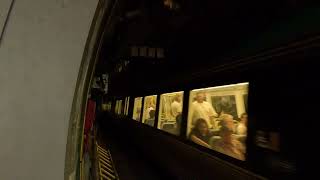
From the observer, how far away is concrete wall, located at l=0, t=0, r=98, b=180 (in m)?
1.11

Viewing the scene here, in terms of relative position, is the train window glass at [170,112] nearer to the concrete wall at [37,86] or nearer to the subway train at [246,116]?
the subway train at [246,116]

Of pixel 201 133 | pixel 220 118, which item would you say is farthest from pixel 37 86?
pixel 201 133

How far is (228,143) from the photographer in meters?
3.79

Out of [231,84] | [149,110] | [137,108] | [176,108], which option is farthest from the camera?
[137,108]

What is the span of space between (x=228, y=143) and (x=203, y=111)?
0.92m

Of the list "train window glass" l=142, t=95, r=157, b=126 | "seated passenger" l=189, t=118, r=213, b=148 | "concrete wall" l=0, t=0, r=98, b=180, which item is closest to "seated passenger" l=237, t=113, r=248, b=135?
"seated passenger" l=189, t=118, r=213, b=148

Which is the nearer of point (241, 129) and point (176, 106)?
point (241, 129)

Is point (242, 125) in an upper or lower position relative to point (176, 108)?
lower

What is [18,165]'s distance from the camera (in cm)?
110

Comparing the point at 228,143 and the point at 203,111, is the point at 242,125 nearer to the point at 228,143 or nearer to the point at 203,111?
the point at 228,143

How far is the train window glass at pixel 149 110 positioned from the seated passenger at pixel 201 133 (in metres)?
2.42

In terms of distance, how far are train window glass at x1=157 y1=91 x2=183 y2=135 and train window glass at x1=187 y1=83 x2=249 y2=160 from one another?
48 centimetres

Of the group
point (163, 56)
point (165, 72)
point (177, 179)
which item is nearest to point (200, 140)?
point (177, 179)

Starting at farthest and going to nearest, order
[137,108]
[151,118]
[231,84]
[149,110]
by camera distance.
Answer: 1. [137,108]
2. [149,110]
3. [151,118]
4. [231,84]
